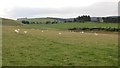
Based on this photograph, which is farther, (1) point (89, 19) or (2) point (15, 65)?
(1) point (89, 19)

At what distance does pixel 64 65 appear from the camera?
17641mm

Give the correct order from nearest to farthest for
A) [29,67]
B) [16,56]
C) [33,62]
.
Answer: [29,67], [33,62], [16,56]

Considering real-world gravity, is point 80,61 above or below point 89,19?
above

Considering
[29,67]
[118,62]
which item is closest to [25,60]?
[29,67]

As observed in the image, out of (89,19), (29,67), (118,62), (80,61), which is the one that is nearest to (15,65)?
(29,67)

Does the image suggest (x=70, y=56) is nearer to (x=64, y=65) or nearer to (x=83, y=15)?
(x=64, y=65)

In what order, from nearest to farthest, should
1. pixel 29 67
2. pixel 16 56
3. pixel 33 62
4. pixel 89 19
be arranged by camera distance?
pixel 29 67 → pixel 33 62 → pixel 16 56 → pixel 89 19

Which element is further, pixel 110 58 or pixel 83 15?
pixel 83 15

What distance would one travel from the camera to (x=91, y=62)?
18938 mm

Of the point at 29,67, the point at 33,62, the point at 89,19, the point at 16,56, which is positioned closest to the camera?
the point at 29,67

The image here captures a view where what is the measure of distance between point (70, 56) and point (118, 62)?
11.6 ft

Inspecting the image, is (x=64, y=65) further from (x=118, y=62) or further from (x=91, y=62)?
(x=118, y=62)

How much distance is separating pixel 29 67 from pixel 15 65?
917mm

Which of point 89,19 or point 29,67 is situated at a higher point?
point 29,67
